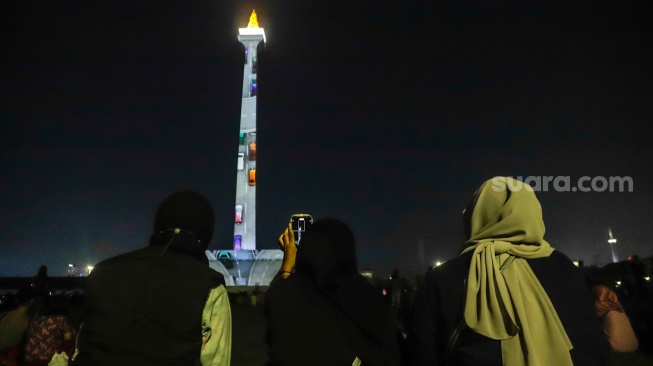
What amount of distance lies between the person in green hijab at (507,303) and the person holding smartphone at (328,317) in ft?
0.82

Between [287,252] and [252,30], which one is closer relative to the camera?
[287,252]

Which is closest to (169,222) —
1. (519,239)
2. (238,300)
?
(519,239)

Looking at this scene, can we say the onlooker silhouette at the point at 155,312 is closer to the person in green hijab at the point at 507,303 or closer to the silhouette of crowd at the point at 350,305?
the silhouette of crowd at the point at 350,305

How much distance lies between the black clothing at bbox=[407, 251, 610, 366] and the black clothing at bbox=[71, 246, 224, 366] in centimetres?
96

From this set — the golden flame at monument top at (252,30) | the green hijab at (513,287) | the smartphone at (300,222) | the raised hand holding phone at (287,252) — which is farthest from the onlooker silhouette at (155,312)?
the golden flame at monument top at (252,30)

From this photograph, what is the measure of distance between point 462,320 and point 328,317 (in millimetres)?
663

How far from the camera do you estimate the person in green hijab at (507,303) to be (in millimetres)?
1631

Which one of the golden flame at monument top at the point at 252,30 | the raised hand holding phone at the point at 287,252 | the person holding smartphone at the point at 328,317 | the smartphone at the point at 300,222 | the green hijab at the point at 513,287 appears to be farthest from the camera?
the golden flame at monument top at the point at 252,30

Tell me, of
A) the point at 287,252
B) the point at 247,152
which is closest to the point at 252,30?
the point at 247,152

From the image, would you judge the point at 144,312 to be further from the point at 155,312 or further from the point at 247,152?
the point at 247,152

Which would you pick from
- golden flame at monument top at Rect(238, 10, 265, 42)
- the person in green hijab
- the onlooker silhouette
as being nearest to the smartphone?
the onlooker silhouette

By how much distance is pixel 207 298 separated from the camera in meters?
1.97

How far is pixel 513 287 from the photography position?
5.47 ft

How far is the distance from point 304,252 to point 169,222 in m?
0.71
